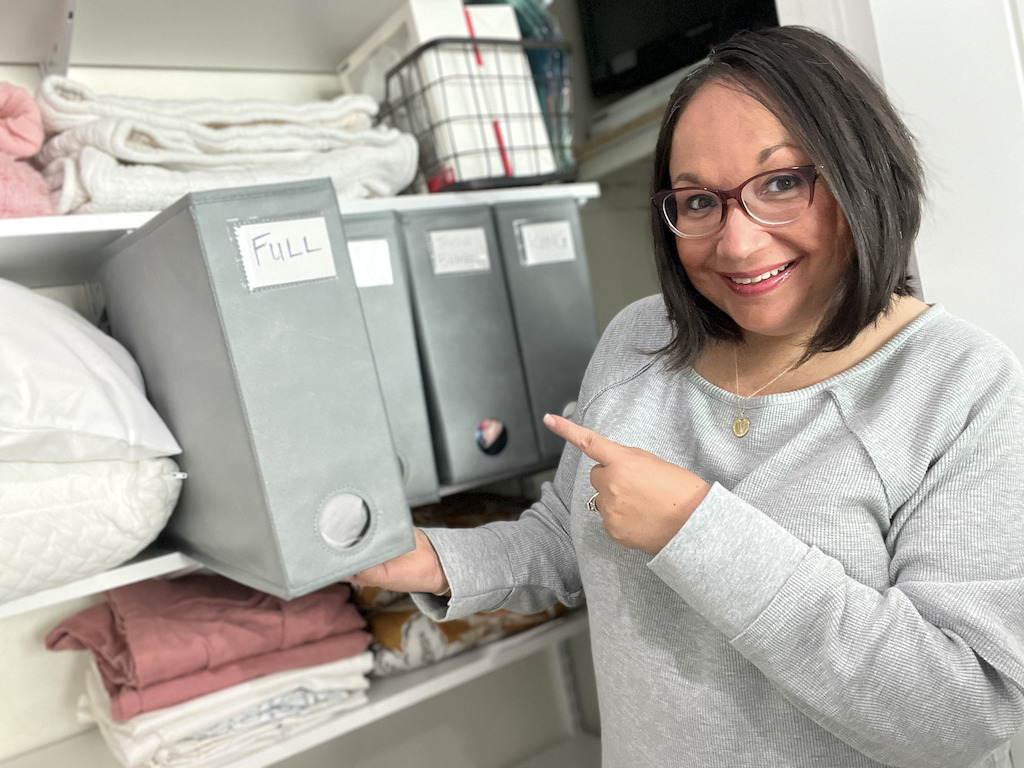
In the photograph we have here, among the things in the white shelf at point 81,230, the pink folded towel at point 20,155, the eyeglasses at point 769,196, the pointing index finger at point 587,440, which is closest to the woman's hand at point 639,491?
the pointing index finger at point 587,440

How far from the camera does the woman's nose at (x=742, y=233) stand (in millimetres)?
775

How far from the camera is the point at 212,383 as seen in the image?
789 mm

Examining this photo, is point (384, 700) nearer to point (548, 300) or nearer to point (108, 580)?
point (108, 580)

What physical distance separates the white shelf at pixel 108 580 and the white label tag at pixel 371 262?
427mm

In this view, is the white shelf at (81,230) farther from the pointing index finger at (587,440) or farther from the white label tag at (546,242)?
the pointing index finger at (587,440)

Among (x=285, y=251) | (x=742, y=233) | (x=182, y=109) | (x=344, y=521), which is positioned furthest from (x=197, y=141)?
(x=742, y=233)

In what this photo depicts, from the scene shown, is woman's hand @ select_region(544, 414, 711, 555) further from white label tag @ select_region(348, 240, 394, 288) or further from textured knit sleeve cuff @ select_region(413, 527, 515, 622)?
white label tag @ select_region(348, 240, 394, 288)

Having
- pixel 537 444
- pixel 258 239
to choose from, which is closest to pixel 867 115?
pixel 258 239

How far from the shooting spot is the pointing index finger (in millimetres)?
781

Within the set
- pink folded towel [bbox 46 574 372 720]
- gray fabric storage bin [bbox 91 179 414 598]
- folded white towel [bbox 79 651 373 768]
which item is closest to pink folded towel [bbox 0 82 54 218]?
gray fabric storage bin [bbox 91 179 414 598]

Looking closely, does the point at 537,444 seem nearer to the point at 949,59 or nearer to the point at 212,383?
the point at 212,383

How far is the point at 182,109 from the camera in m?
1.16

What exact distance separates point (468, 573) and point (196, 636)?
1.48 feet

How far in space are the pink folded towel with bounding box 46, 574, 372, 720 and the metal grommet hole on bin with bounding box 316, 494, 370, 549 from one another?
53cm
